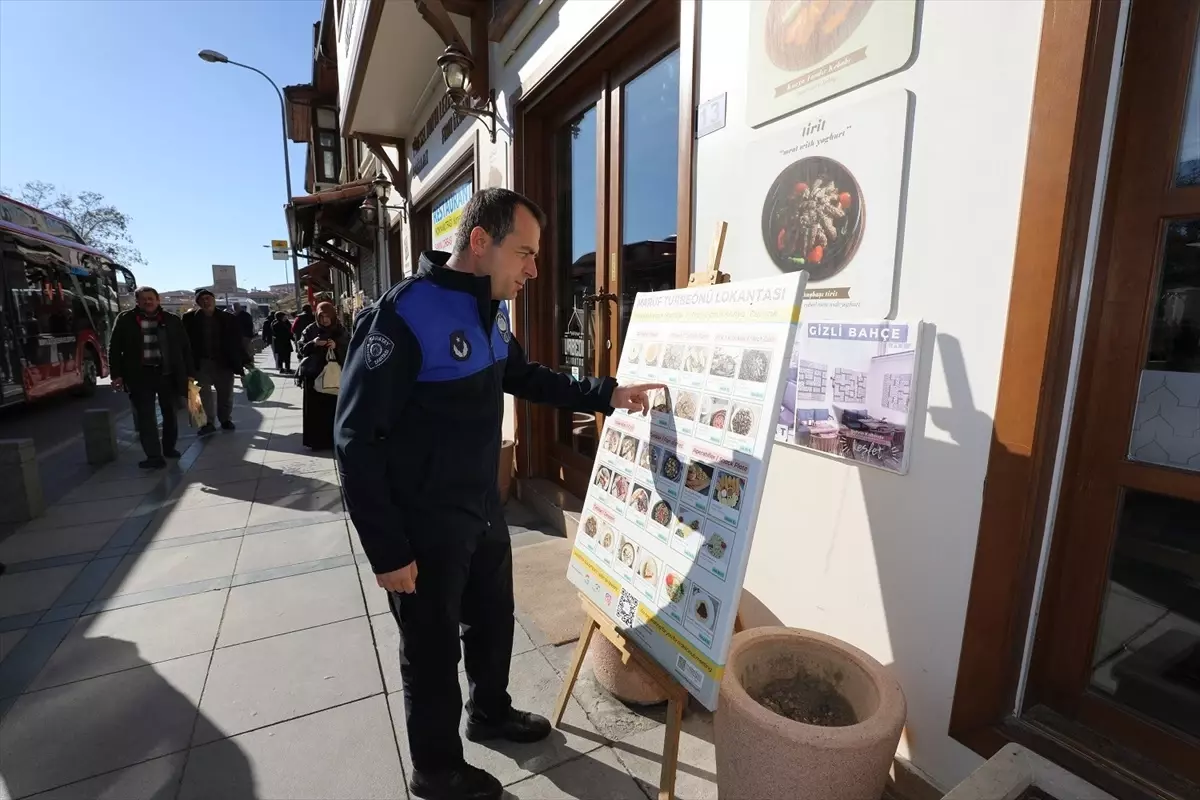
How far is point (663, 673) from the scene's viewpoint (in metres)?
1.68

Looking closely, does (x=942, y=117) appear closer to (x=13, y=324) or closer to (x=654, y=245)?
(x=654, y=245)

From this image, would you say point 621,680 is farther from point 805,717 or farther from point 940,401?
point 940,401

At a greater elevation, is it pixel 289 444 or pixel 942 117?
pixel 942 117

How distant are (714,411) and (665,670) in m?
0.78

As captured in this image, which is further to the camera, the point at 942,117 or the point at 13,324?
the point at 13,324

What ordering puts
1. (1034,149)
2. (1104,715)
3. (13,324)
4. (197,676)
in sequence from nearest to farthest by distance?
(1034,149) → (1104,715) → (197,676) → (13,324)

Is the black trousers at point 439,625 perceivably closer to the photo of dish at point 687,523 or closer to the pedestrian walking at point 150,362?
the photo of dish at point 687,523

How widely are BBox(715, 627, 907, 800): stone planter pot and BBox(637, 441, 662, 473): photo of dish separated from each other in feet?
1.98

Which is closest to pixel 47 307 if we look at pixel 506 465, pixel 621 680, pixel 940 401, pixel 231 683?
pixel 506 465

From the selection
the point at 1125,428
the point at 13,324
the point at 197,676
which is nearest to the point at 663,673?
the point at 1125,428

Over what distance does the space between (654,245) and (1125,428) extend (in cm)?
228

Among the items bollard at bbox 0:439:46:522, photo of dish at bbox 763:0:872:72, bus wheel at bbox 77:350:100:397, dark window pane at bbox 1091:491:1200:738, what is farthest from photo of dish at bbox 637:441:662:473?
bus wheel at bbox 77:350:100:397

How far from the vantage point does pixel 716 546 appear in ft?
5.06

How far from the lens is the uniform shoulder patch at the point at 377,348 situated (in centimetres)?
152
